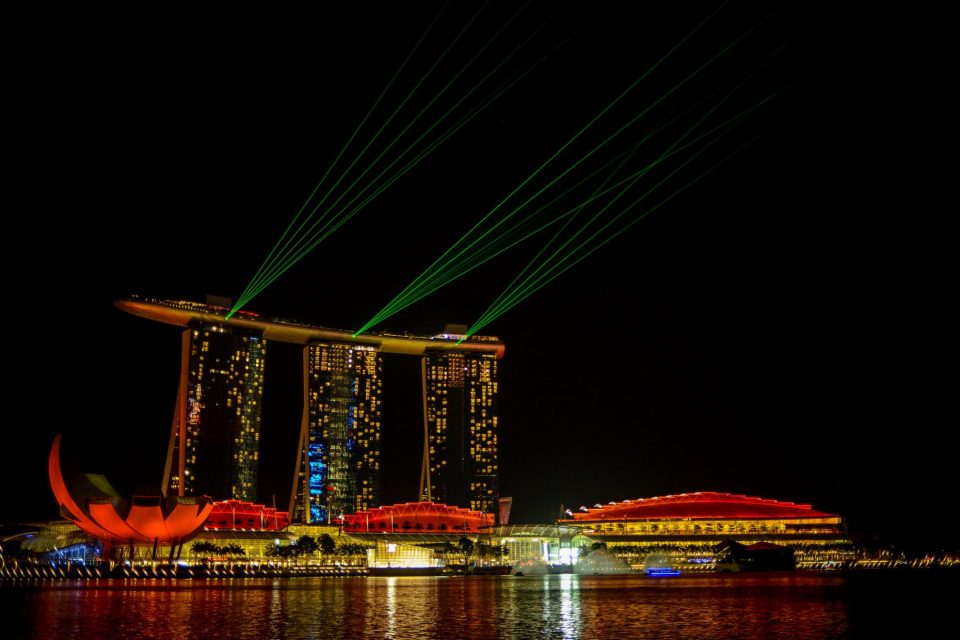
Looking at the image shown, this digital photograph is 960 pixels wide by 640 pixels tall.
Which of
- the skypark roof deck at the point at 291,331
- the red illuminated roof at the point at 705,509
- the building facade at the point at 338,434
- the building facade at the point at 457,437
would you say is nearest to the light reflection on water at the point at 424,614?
the skypark roof deck at the point at 291,331

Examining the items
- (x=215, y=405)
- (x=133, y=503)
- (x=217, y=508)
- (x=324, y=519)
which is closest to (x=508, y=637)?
(x=133, y=503)

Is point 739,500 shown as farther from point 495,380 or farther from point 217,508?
point 217,508

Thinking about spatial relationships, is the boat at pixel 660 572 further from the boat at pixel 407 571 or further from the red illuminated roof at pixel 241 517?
the red illuminated roof at pixel 241 517

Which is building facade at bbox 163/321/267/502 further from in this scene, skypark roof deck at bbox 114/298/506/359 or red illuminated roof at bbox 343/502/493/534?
red illuminated roof at bbox 343/502/493/534

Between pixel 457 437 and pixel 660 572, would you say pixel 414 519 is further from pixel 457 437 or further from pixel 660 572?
pixel 660 572

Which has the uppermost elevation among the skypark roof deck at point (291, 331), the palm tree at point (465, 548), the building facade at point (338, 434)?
the skypark roof deck at point (291, 331)

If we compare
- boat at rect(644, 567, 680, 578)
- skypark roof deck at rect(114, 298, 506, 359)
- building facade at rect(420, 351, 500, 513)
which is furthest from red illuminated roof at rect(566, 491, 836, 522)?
boat at rect(644, 567, 680, 578)
